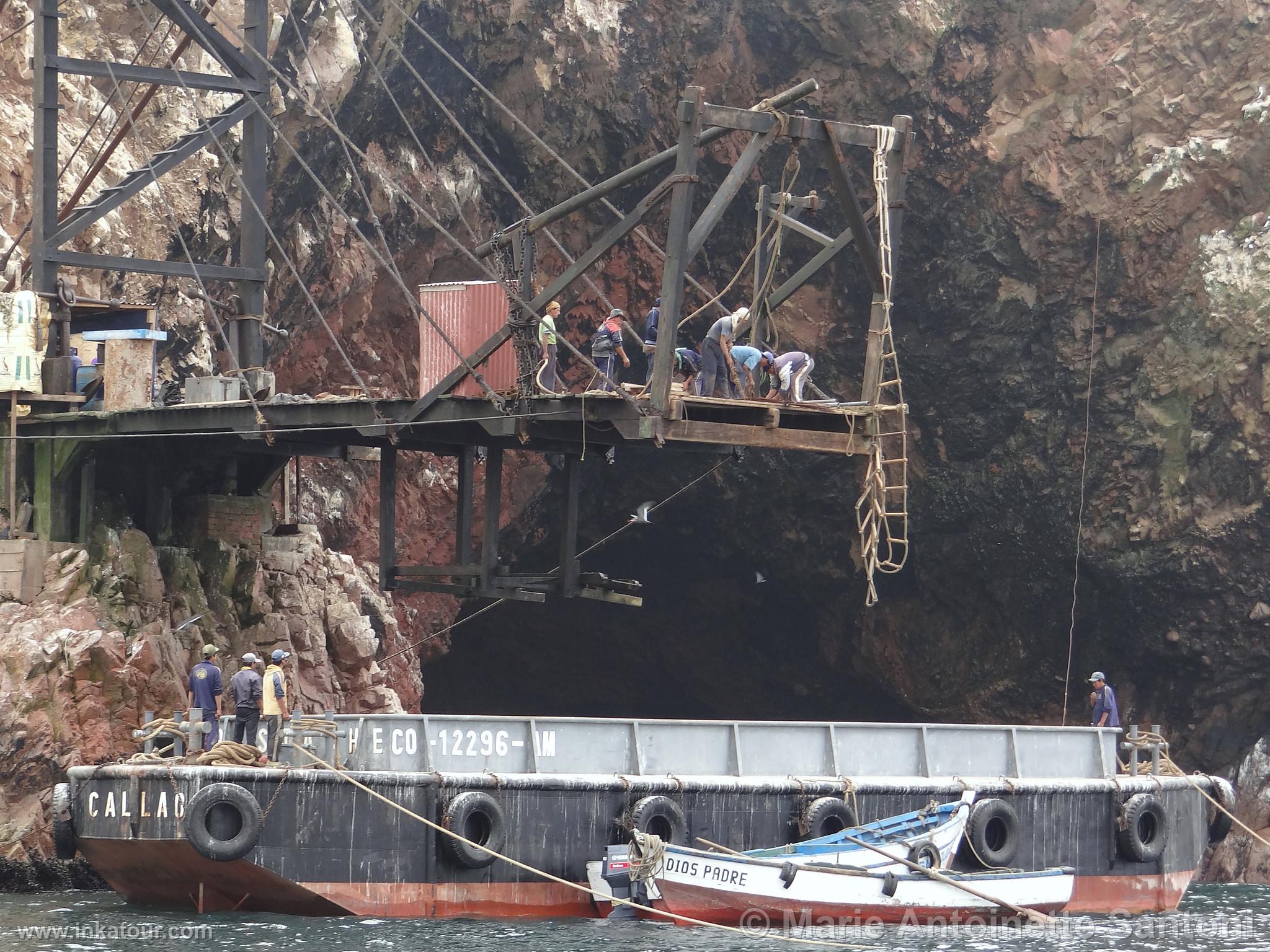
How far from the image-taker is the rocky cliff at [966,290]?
33.9 m

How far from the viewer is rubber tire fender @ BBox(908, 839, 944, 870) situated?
2129 cm

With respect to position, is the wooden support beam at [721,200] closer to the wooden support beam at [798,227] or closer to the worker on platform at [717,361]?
the worker on platform at [717,361]

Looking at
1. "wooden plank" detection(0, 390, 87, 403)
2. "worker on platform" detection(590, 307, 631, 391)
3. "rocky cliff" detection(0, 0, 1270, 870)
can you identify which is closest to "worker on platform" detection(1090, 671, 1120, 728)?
"worker on platform" detection(590, 307, 631, 391)

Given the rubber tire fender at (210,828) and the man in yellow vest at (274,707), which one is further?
the man in yellow vest at (274,707)

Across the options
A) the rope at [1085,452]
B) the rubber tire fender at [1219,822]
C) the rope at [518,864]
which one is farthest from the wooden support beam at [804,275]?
the rope at [1085,452]

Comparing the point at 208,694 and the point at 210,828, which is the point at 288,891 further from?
the point at 208,694

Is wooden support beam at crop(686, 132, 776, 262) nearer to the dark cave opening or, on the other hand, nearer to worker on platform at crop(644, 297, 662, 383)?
worker on platform at crop(644, 297, 662, 383)

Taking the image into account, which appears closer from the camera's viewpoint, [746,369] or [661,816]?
[661,816]

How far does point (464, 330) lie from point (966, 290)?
15168 mm

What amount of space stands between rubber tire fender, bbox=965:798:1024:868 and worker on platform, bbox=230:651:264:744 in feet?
27.7

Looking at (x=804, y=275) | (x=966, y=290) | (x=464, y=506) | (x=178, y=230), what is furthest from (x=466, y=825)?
(x=966, y=290)

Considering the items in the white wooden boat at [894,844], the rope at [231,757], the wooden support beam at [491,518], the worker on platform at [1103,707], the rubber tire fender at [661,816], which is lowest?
the white wooden boat at [894,844]

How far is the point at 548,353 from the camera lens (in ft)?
73.0

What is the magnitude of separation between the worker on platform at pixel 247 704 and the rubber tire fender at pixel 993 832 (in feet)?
27.7
